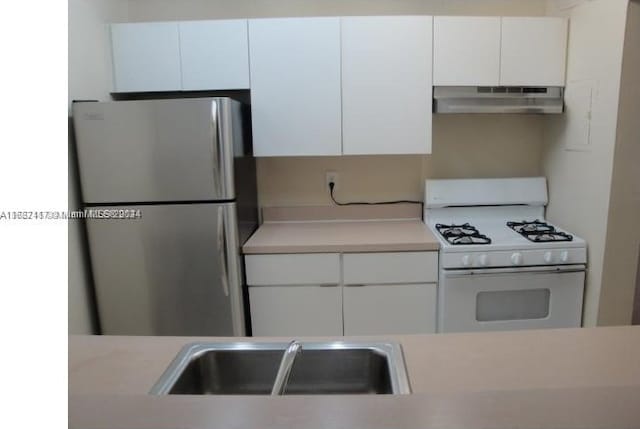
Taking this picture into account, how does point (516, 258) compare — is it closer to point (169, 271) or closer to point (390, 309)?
point (390, 309)

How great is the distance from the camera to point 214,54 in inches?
86.8

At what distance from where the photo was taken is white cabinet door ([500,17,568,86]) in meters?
2.22

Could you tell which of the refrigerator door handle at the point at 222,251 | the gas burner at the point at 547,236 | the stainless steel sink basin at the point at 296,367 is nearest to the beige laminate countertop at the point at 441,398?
the stainless steel sink basin at the point at 296,367

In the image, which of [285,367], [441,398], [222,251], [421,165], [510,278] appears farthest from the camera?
[421,165]

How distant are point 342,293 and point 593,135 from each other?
1515 millimetres

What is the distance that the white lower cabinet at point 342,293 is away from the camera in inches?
85.4

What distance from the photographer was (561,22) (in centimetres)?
223

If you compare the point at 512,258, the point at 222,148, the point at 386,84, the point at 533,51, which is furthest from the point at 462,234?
the point at 222,148

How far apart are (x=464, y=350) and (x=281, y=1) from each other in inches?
89.1

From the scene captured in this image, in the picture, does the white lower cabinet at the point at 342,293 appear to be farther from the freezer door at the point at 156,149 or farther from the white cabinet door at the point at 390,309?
the freezer door at the point at 156,149

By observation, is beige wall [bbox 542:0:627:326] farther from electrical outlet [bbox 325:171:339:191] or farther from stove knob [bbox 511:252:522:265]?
electrical outlet [bbox 325:171:339:191]

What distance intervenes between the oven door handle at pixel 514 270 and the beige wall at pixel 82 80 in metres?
1.85

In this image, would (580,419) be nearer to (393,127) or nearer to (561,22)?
(393,127)
